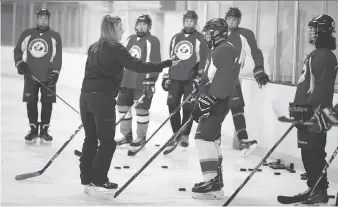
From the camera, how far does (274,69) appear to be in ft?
21.4

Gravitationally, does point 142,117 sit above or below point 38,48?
below

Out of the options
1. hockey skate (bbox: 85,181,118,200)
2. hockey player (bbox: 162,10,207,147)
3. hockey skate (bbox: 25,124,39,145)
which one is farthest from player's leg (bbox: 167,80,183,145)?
hockey skate (bbox: 85,181,118,200)

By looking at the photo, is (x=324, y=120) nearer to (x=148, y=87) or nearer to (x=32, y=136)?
(x=148, y=87)

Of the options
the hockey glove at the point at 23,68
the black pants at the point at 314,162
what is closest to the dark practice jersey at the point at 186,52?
the hockey glove at the point at 23,68

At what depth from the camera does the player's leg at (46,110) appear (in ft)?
20.9

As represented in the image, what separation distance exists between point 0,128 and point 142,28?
2.19 metres

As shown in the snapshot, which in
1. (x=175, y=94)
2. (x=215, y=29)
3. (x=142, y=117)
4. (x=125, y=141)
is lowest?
(x=125, y=141)

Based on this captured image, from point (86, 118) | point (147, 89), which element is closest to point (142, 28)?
point (147, 89)

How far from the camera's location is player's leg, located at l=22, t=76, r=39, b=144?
6.37m

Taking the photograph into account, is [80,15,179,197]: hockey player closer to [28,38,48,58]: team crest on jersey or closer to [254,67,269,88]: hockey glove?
[254,67,269,88]: hockey glove

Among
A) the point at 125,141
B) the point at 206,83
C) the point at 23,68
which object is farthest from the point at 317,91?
the point at 23,68

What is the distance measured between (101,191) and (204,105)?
814 mm

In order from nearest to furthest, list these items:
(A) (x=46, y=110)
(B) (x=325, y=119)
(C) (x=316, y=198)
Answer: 1. (B) (x=325, y=119)
2. (C) (x=316, y=198)
3. (A) (x=46, y=110)

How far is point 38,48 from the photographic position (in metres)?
6.39
